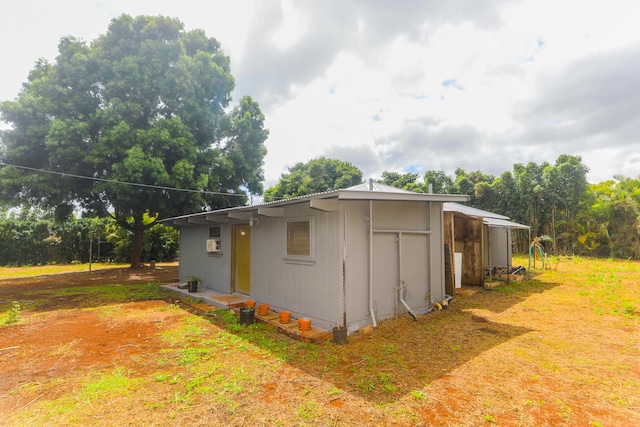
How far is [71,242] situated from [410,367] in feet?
66.3

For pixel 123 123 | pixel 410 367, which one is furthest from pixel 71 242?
pixel 410 367

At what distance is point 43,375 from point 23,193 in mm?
11322

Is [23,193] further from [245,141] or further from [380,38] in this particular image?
[380,38]

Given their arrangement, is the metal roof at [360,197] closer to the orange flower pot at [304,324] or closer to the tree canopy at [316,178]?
the orange flower pot at [304,324]

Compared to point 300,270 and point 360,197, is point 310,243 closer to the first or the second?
point 300,270

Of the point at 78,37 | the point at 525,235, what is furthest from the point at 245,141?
the point at 525,235

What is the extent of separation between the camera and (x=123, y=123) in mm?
10750

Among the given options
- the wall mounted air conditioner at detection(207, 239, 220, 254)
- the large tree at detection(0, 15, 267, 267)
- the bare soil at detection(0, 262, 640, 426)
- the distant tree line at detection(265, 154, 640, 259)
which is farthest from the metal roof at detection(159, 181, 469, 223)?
the distant tree line at detection(265, 154, 640, 259)

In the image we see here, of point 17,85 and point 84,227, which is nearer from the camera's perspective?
point 17,85

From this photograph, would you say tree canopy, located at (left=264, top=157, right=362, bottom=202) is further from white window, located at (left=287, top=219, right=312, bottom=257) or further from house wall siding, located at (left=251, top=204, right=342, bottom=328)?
white window, located at (left=287, top=219, right=312, bottom=257)

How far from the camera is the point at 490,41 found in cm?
602

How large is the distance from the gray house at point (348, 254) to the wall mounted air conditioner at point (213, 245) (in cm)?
159

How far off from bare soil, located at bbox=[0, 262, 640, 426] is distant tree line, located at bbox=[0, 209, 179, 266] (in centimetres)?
1165

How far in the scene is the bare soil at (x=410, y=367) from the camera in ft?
8.95
